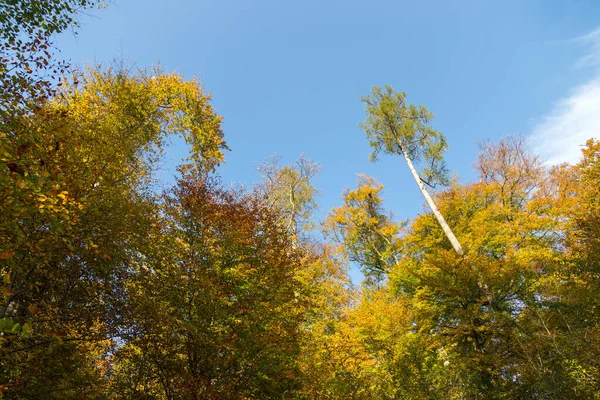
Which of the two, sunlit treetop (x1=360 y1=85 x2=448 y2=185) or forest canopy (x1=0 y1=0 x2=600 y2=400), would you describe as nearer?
forest canopy (x1=0 y1=0 x2=600 y2=400)

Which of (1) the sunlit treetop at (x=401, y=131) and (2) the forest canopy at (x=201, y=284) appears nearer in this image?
(2) the forest canopy at (x=201, y=284)

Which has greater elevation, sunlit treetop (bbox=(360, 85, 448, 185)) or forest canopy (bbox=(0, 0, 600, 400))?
sunlit treetop (bbox=(360, 85, 448, 185))

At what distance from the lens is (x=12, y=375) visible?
Result: 16.1 ft

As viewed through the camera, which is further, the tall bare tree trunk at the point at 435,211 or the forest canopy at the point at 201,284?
the tall bare tree trunk at the point at 435,211

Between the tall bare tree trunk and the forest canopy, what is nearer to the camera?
the forest canopy

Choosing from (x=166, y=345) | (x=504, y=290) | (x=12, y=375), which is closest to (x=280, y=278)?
(x=166, y=345)

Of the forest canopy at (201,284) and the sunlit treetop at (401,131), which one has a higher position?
the sunlit treetop at (401,131)

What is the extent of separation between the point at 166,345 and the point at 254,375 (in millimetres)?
2073

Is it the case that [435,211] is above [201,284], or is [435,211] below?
above

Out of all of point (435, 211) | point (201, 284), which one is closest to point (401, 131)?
point (435, 211)

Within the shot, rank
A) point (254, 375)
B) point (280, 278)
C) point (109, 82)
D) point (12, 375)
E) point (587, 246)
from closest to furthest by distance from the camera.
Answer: point (12, 375), point (254, 375), point (280, 278), point (587, 246), point (109, 82)

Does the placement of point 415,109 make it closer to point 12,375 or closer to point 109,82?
point 109,82

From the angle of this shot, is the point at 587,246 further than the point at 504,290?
No

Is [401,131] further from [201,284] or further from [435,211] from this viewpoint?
[201,284]
